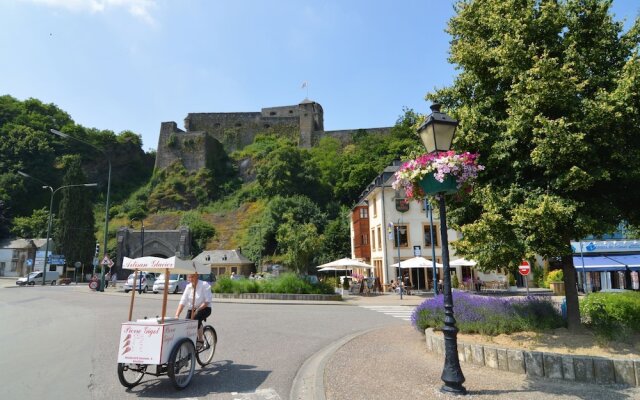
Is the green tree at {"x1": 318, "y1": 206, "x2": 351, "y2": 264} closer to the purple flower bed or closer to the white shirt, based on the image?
the purple flower bed

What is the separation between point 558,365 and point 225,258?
4937 cm

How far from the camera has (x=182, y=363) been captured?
20.7ft

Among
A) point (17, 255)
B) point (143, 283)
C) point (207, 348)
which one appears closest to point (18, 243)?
point (17, 255)

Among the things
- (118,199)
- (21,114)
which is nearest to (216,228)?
(118,199)

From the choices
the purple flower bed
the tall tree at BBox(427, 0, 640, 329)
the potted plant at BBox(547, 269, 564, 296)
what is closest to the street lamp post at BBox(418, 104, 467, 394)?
the tall tree at BBox(427, 0, 640, 329)

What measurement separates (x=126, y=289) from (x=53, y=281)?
75.3 ft

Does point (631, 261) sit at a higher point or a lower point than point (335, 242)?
lower

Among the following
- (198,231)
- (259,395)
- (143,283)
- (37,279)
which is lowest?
(259,395)

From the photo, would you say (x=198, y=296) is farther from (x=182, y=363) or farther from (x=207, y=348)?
(x=182, y=363)

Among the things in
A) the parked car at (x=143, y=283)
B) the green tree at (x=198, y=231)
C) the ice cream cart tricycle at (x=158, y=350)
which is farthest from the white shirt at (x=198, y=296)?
the green tree at (x=198, y=231)

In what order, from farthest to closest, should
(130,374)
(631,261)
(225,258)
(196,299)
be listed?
(225,258) → (631,261) → (196,299) → (130,374)

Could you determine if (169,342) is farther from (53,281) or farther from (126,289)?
→ (53,281)

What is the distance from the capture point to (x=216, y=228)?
2596 inches

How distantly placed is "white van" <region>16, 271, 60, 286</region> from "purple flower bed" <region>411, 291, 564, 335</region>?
42921 millimetres
